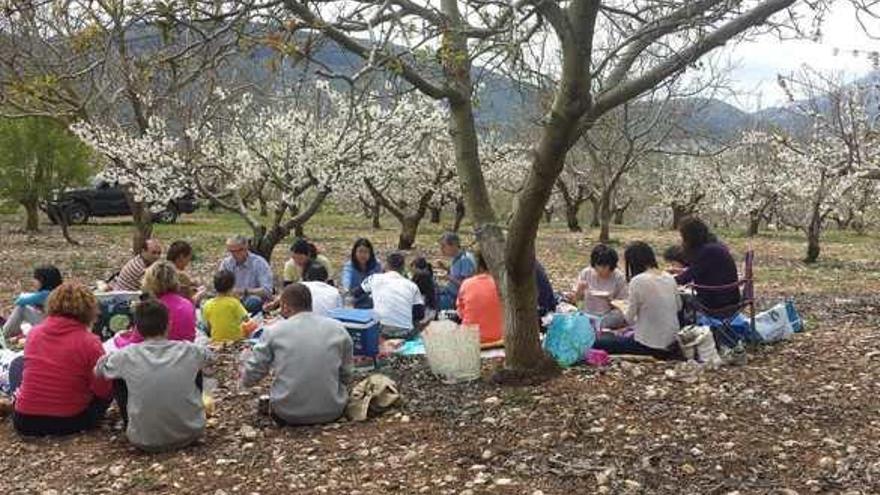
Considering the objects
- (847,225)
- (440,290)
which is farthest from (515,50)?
(847,225)

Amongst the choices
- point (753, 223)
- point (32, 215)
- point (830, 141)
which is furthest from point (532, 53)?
point (753, 223)

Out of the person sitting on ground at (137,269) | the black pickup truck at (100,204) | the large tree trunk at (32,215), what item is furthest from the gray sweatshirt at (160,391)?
the black pickup truck at (100,204)

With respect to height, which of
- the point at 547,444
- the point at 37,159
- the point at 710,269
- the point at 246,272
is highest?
the point at 37,159

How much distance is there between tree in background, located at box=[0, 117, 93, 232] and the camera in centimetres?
2292

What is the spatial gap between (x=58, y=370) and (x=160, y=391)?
870 mm

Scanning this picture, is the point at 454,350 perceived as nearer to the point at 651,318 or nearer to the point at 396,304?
the point at 651,318

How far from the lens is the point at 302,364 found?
19.8 ft

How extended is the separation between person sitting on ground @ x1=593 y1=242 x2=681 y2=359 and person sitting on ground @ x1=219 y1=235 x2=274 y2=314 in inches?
180

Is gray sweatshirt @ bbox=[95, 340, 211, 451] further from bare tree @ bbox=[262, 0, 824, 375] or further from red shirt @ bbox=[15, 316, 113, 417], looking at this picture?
bare tree @ bbox=[262, 0, 824, 375]

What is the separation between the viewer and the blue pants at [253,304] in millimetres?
10273

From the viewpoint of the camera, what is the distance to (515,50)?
448 cm

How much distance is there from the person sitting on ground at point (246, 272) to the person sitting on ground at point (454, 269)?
6.97 ft

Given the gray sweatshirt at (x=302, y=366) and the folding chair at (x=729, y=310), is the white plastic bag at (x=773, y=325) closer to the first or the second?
the folding chair at (x=729, y=310)

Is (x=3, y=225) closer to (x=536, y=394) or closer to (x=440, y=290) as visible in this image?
(x=440, y=290)
